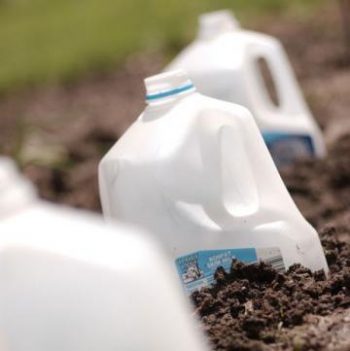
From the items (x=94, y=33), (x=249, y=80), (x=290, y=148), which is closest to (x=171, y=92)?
(x=249, y=80)

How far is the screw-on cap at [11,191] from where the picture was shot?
165cm

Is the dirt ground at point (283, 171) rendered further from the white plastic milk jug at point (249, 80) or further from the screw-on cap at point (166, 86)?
the screw-on cap at point (166, 86)

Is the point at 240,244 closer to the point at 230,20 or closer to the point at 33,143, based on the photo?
the point at 230,20

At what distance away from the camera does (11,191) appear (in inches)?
65.9

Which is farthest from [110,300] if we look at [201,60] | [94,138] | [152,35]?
[152,35]

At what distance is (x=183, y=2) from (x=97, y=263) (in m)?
8.98

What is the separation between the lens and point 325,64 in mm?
7121

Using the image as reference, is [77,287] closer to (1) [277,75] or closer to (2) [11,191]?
(2) [11,191]

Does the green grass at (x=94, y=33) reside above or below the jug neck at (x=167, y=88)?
above

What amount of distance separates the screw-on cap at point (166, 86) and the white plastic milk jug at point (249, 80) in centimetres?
151

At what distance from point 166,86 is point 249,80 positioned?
167 cm

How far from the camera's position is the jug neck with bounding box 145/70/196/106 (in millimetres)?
2576

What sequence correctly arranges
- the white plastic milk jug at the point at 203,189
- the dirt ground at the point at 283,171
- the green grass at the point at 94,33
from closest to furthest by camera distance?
the dirt ground at the point at 283,171
the white plastic milk jug at the point at 203,189
the green grass at the point at 94,33

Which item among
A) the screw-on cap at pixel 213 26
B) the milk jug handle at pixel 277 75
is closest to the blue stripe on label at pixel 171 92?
the milk jug handle at pixel 277 75
